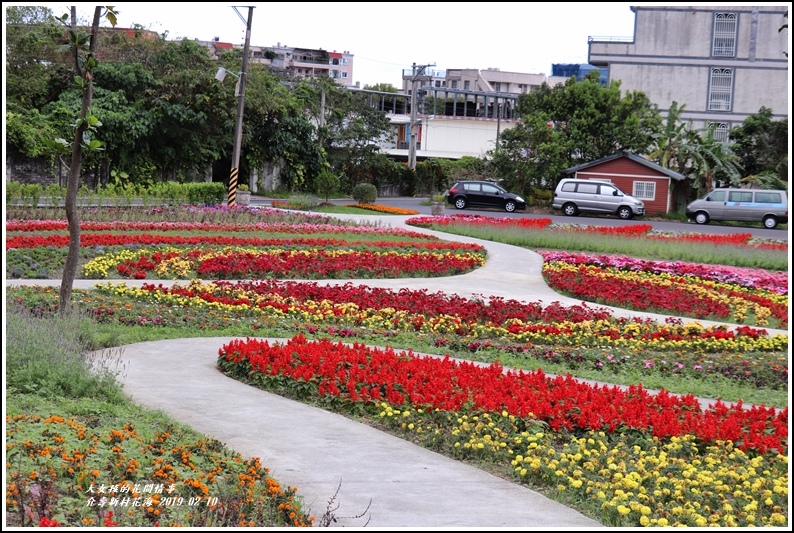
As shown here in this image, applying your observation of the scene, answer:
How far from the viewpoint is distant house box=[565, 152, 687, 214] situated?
45906mm

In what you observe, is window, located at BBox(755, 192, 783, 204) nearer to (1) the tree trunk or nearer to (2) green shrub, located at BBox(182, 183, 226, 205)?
(2) green shrub, located at BBox(182, 183, 226, 205)

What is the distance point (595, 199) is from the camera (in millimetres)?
42969

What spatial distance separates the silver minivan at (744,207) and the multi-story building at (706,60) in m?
17.6

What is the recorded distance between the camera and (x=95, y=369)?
891 centimetres

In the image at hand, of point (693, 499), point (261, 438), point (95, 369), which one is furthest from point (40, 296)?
point (693, 499)

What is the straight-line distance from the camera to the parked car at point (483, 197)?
44.9m

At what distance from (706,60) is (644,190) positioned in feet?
52.7

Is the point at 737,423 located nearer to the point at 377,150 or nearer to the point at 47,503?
the point at 47,503

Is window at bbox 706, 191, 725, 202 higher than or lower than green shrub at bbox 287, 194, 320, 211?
higher

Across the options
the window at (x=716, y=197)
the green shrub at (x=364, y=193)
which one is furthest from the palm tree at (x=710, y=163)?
the green shrub at (x=364, y=193)

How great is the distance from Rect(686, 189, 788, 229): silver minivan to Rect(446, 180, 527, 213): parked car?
782 cm

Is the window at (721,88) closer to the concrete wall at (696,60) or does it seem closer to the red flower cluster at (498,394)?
the concrete wall at (696,60)

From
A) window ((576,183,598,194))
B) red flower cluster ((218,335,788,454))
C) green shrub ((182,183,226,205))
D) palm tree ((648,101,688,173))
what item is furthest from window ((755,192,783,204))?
red flower cluster ((218,335,788,454))

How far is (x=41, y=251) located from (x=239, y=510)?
14.1 m
